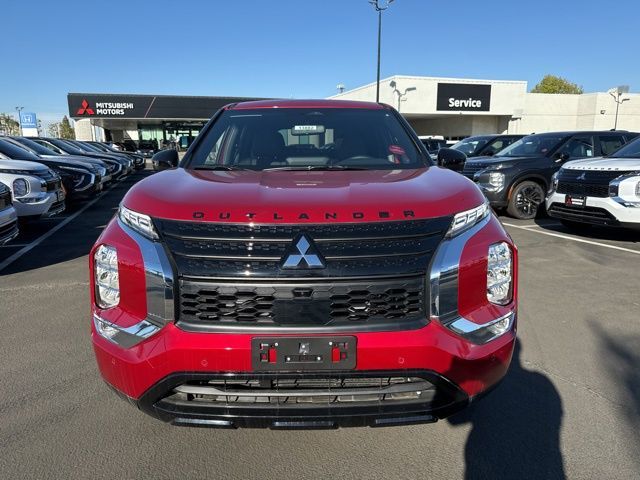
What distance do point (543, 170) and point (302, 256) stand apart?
895 centimetres

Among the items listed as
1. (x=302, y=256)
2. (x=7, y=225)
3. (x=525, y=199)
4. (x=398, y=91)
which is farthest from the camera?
(x=398, y=91)

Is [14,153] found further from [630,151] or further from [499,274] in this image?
[630,151]

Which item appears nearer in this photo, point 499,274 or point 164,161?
point 499,274

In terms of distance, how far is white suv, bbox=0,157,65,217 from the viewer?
775 centimetres

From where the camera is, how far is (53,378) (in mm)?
3236

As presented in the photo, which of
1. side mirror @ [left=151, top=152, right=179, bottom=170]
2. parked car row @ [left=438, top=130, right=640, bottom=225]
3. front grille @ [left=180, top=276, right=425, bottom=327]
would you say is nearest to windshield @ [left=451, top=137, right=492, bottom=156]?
parked car row @ [left=438, top=130, right=640, bottom=225]

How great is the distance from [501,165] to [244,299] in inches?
342

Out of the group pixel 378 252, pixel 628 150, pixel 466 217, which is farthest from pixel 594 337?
pixel 628 150

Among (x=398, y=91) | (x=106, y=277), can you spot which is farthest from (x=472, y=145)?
(x=398, y=91)

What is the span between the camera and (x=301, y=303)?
79.4 inches

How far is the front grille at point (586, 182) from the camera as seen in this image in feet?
23.9

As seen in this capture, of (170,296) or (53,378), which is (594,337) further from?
(53,378)

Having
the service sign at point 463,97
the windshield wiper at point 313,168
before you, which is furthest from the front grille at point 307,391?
the service sign at point 463,97

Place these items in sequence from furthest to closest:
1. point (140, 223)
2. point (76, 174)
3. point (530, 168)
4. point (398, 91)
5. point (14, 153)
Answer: point (398, 91) → point (76, 174) → point (14, 153) → point (530, 168) → point (140, 223)
